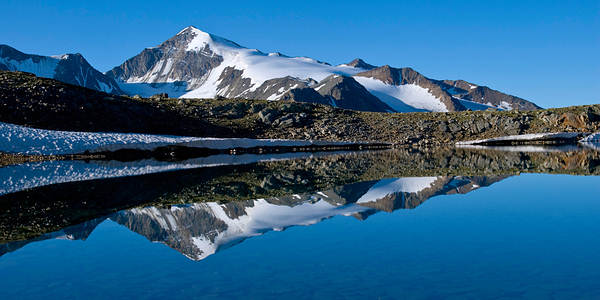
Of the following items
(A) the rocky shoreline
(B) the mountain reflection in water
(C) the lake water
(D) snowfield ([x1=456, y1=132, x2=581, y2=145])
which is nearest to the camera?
(C) the lake water

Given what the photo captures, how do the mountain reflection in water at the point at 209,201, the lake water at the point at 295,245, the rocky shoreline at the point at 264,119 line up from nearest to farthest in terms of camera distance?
the lake water at the point at 295,245 → the mountain reflection in water at the point at 209,201 → the rocky shoreline at the point at 264,119

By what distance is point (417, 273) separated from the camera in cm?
817

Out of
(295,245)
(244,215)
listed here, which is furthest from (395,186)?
(295,245)

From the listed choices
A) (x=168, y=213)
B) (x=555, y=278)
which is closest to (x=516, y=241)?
(x=555, y=278)

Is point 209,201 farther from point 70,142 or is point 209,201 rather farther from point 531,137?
point 531,137

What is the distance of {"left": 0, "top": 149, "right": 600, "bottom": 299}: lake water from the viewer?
7719 millimetres

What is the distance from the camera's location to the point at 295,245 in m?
10.3

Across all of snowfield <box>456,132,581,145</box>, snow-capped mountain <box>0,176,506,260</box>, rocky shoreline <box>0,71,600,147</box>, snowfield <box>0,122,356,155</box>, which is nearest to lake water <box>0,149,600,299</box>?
snow-capped mountain <box>0,176,506,260</box>

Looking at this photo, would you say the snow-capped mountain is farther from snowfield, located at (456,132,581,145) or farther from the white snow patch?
snowfield, located at (456,132,581,145)

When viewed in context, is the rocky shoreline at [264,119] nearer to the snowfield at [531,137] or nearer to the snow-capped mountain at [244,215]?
the snowfield at [531,137]

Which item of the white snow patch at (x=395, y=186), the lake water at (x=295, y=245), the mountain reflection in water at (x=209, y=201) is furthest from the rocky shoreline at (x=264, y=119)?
the white snow patch at (x=395, y=186)

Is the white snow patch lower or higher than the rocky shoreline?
lower

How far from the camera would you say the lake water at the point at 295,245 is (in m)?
7.72

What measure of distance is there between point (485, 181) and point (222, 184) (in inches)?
464
